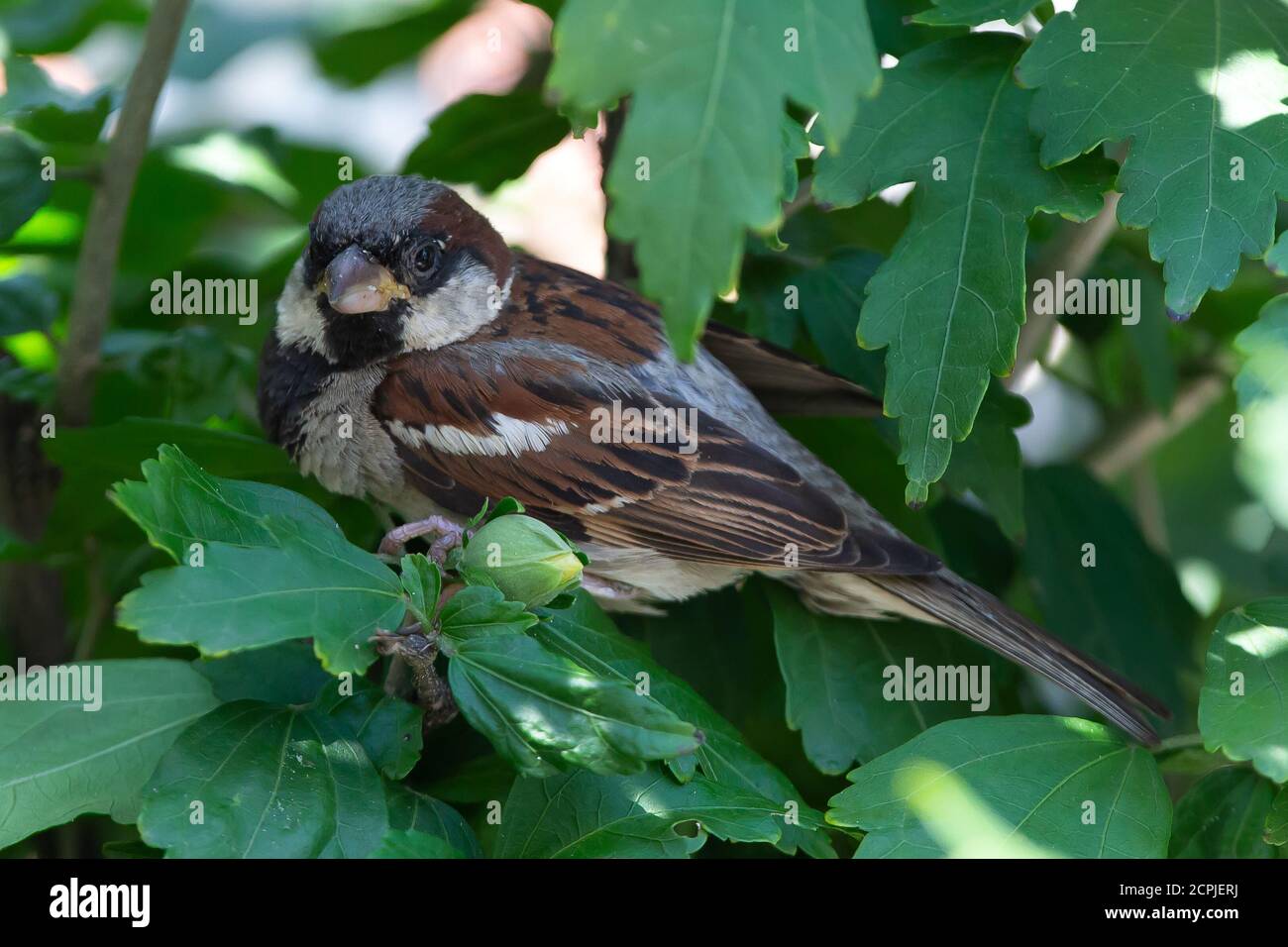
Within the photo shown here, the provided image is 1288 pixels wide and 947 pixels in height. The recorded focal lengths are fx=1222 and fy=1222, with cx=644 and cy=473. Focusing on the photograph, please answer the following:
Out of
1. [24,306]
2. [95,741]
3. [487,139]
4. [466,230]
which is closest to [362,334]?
[466,230]

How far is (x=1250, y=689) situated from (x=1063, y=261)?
0.95 metres

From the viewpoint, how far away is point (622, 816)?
4.74ft

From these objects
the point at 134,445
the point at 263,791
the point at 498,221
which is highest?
the point at 498,221

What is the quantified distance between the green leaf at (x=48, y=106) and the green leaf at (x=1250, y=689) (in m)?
1.87

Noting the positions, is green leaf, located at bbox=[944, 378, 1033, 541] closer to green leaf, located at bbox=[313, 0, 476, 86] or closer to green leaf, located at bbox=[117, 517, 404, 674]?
green leaf, located at bbox=[117, 517, 404, 674]

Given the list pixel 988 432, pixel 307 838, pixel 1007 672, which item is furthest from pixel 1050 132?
pixel 307 838

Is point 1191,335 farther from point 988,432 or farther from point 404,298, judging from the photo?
point 404,298

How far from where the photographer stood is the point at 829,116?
1106mm

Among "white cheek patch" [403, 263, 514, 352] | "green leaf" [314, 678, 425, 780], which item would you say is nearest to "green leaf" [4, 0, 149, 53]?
"white cheek patch" [403, 263, 514, 352]

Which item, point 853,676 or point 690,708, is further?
point 853,676

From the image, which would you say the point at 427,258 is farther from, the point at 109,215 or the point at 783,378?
the point at 783,378

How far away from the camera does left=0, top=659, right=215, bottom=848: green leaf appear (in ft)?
5.01

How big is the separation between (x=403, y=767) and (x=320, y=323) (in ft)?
3.35

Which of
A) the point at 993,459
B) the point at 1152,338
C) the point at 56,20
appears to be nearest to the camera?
the point at 993,459
